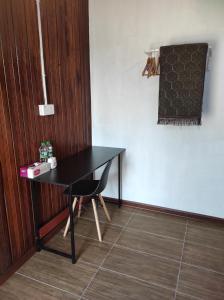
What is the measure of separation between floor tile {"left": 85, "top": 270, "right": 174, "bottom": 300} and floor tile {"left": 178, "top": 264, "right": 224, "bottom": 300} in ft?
0.47

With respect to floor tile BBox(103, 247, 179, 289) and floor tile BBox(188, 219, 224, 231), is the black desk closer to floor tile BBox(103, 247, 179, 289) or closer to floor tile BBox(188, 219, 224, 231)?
floor tile BBox(103, 247, 179, 289)

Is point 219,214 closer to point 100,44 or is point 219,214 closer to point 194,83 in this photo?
point 194,83

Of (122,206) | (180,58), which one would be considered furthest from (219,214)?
(180,58)

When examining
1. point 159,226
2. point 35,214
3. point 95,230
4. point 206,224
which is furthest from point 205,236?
point 35,214

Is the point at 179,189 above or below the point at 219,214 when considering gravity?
above

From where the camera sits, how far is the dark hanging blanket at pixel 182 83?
86.4 inches

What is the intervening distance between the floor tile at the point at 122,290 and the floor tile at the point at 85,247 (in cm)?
22

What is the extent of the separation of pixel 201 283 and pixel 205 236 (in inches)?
25.5

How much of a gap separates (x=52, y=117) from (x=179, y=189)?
162 centimetres

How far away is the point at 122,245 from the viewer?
221cm

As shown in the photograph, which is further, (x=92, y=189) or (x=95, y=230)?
(x=95, y=230)

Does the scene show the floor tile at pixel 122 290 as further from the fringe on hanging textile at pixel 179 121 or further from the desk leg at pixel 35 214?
the fringe on hanging textile at pixel 179 121

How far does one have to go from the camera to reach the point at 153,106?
8.45 feet

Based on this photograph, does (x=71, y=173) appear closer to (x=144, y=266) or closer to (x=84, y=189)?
(x=84, y=189)
